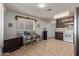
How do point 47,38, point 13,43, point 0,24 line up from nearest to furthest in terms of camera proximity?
1. point 0,24
2. point 13,43
3. point 47,38

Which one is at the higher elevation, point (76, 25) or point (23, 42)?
point (76, 25)

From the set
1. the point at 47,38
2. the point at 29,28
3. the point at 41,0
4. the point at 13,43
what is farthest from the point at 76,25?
Answer: the point at 47,38

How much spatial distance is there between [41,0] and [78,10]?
0.73 metres

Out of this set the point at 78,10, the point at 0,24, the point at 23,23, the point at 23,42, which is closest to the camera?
the point at 0,24

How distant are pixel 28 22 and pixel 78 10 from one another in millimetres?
1563

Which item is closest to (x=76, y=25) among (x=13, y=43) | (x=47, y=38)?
(x=13, y=43)

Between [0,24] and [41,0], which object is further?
[0,24]

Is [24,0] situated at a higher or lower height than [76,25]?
higher

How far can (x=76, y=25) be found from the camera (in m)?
1.09

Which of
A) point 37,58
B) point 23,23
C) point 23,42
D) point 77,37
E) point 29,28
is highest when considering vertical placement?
point 23,23

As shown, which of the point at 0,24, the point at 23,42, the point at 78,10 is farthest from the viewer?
the point at 23,42

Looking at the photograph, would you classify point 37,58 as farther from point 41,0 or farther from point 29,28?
point 29,28

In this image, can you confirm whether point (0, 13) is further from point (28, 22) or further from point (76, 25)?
point (28, 22)

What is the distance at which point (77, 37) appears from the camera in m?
1.02
